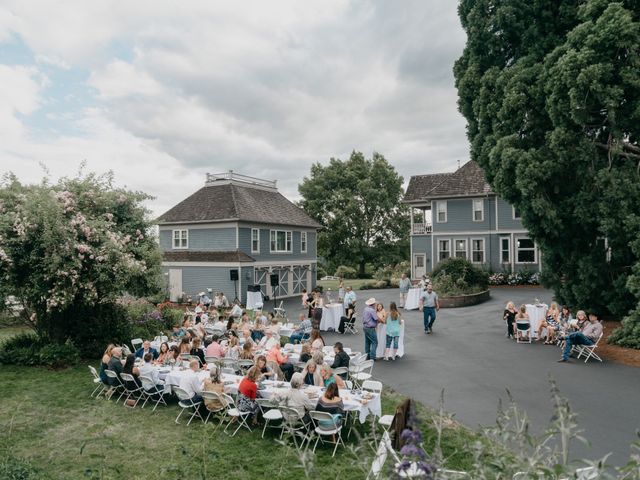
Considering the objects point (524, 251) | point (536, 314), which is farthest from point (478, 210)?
point (536, 314)

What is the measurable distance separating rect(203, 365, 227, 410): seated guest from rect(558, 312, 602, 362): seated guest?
10111 millimetres

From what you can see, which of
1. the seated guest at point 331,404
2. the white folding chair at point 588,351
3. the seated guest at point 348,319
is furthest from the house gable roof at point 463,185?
the seated guest at point 331,404

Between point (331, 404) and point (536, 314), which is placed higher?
point (536, 314)

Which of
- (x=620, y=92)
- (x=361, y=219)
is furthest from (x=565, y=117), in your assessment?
(x=361, y=219)

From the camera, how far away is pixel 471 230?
35.5 m

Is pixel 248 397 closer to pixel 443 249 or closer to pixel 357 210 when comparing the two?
pixel 443 249

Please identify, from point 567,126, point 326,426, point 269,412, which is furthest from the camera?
point 567,126

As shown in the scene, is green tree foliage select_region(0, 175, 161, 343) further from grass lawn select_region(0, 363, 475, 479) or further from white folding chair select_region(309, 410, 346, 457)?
white folding chair select_region(309, 410, 346, 457)

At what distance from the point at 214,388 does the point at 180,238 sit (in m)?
25.2

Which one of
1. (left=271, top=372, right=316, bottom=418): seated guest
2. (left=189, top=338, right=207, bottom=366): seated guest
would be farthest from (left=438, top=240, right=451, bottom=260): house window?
(left=271, top=372, right=316, bottom=418): seated guest

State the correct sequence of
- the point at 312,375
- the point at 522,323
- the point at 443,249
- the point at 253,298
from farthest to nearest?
the point at 443,249 < the point at 253,298 < the point at 522,323 < the point at 312,375

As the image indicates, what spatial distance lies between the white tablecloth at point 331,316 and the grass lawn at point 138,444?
338 inches

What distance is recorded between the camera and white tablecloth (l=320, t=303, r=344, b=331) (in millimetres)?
19500

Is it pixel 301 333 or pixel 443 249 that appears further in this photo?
pixel 443 249
